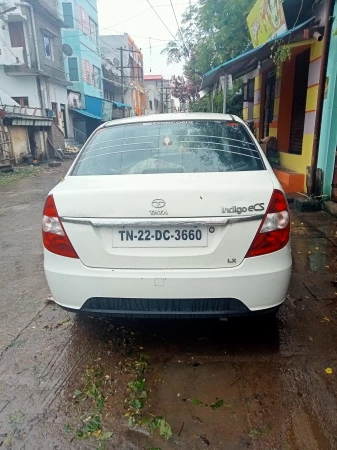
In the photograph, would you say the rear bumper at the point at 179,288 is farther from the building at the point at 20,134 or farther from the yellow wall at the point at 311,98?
the building at the point at 20,134

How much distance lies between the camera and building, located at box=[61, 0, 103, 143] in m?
26.7

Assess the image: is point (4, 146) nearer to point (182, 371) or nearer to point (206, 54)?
point (206, 54)

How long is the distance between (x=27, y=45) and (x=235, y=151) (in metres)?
22.4

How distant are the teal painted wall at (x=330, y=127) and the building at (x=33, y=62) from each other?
1523cm

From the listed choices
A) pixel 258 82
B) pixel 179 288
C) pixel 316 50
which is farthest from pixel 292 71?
pixel 179 288

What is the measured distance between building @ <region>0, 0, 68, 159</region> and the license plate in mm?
17479

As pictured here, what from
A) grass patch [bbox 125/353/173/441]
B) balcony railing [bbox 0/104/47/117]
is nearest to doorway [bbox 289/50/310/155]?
grass patch [bbox 125/353/173/441]

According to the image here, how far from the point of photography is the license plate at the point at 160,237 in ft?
6.73

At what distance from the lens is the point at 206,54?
1095 centimetres

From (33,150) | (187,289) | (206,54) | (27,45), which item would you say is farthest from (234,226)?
(27,45)

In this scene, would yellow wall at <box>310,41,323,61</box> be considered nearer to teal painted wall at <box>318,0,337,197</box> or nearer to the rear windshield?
teal painted wall at <box>318,0,337,197</box>

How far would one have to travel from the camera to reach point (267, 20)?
638cm

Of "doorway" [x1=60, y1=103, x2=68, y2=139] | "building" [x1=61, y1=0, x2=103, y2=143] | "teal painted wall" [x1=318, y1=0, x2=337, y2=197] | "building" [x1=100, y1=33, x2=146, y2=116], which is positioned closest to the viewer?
"teal painted wall" [x1=318, y1=0, x2=337, y2=197]

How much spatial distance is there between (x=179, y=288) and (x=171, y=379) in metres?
0.60
